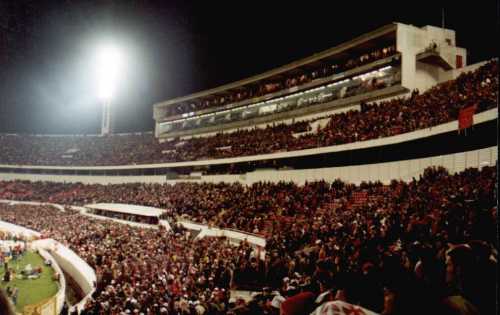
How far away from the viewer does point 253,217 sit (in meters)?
21.3

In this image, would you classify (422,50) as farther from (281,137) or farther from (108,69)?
(108,69)

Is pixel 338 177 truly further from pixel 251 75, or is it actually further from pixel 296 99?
pixel 251 75

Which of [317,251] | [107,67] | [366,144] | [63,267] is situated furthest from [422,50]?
[107,67]

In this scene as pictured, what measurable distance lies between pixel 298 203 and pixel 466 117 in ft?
27.3

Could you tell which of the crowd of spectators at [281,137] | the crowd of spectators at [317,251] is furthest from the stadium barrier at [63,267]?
the crowd of spectators at [281,137]

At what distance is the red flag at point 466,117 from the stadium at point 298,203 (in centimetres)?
5

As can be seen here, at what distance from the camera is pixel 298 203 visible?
20344mm

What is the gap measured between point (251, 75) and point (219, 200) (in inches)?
654

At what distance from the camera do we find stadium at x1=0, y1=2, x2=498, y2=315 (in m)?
4.20

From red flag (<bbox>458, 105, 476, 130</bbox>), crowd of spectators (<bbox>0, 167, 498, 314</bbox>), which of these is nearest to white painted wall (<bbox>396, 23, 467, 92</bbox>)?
crowd of spectators (<bbox>0, 167, 498, 314</bbox>)

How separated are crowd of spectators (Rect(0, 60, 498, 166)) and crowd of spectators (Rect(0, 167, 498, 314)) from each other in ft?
8.68

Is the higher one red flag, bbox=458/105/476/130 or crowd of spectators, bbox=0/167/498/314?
red flag, bbox=458/105/476/130

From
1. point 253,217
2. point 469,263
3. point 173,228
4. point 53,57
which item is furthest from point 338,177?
point 53,57

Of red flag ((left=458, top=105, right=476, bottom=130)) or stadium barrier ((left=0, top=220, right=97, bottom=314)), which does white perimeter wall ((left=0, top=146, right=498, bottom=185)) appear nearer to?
red flag ((left=458, top=105, right=476, bottom=130))
